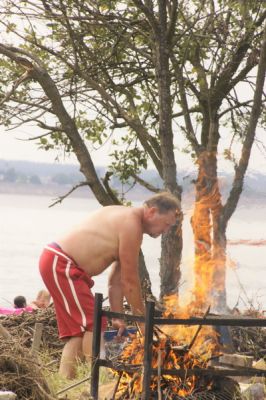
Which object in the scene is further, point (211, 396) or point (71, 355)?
point (71, 355)

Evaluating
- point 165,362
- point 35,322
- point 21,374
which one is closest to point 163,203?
point 165,362

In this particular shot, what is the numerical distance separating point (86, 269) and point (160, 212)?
109 cm

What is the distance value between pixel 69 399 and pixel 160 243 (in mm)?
6295

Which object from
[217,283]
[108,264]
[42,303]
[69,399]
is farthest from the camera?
[42,303]

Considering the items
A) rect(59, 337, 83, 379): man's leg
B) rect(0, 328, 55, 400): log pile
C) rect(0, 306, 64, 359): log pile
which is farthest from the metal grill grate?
rect(0, 306, 64, 359): log pile

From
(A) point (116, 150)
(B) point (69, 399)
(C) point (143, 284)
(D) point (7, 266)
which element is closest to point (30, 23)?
(A) point (116, 150)

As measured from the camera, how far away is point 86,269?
25.3 ft

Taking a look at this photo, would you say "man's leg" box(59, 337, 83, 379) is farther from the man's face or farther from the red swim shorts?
the man's face

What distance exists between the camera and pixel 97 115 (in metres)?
14.3

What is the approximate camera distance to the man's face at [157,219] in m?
7.00

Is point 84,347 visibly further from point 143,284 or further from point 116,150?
point 116,150

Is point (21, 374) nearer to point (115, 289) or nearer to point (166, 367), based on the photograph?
point (166, 367)

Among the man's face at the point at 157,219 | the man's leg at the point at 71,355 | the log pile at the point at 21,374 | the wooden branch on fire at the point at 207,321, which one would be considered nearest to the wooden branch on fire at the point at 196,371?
the wooden branch on fire at the point at 207,321

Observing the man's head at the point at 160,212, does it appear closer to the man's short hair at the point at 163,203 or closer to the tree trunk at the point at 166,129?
the man's short hair at the point at 163,203
